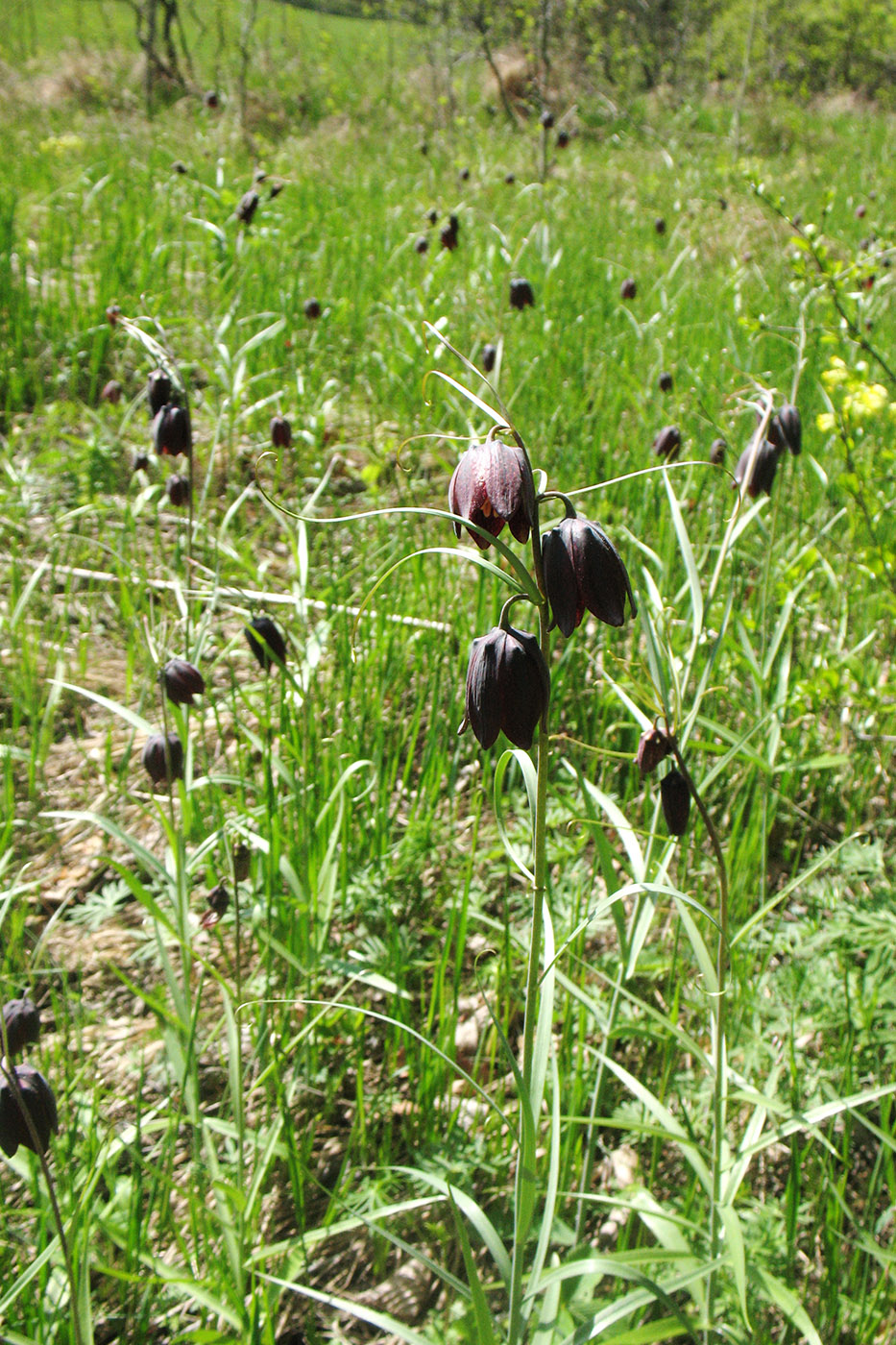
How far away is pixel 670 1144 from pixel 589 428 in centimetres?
219

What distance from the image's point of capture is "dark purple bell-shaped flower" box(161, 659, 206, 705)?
1.27 metres

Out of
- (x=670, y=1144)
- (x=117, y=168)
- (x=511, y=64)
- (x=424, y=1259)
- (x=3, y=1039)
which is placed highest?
(x=511, y=64)

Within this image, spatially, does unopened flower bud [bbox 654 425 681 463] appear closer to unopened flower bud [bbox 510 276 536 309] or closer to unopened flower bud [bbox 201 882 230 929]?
unopened flower bud [bbox 510 276 536 309]

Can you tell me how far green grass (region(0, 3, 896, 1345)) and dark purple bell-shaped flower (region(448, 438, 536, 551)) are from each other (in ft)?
→ 0.18

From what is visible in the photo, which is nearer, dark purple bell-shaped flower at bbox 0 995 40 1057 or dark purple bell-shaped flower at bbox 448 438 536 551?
dark purple bell-shaped flower at bbox 448 438 536 551

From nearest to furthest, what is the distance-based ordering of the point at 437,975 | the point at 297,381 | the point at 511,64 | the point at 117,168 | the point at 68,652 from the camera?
the point at 437,975 < the point at 68,652 < the point at 297,381 < the point at 117,168 < the point at 511,64

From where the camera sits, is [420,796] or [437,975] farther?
[420,796]

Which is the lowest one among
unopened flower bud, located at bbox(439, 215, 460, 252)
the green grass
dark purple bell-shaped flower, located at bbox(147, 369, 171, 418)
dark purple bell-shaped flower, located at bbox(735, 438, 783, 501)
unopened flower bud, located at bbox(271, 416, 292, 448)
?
the green grass

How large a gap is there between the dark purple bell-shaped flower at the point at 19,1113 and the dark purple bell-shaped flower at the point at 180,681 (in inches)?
20.1

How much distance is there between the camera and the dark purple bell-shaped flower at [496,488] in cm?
67

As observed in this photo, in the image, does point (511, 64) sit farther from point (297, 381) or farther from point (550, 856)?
point (550, 856)

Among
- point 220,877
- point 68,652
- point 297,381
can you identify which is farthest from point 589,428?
point 220,877

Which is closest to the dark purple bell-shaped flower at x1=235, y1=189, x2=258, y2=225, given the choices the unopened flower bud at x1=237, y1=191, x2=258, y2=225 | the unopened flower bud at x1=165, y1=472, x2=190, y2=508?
the unopened flower bud at x1=237, y1=191, x2=258, y2=225

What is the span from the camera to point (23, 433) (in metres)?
2.94
